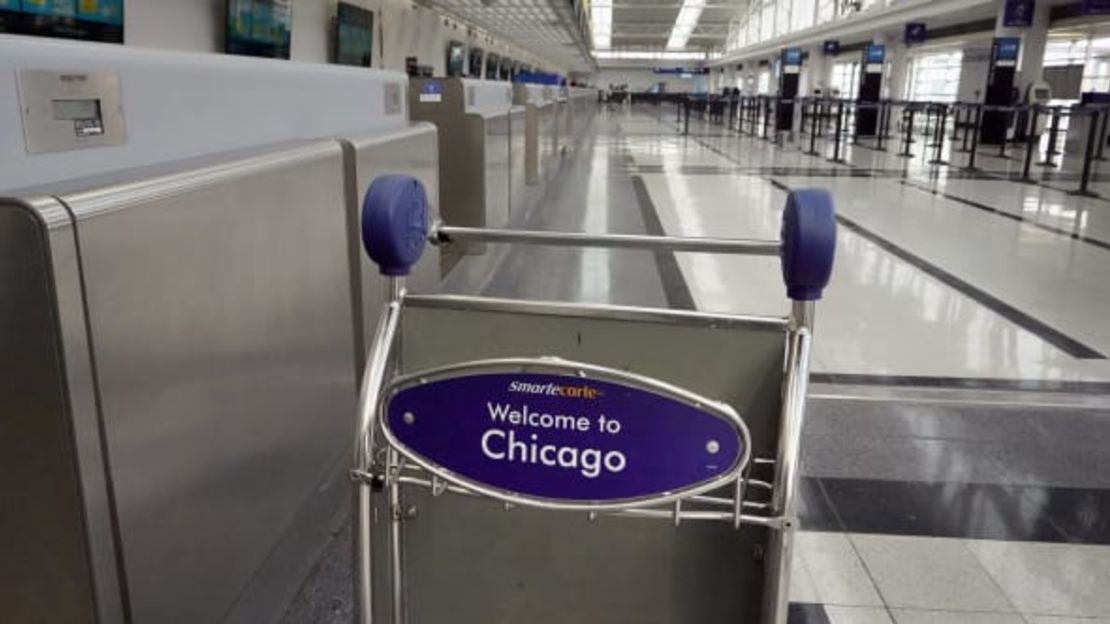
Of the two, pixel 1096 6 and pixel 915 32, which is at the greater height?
pixel 915 32

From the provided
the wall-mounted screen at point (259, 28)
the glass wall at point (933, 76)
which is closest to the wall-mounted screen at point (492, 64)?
the glass wall at point (933, 76)

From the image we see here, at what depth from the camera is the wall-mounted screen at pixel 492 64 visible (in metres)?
28.0

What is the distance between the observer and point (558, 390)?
3.25 ft

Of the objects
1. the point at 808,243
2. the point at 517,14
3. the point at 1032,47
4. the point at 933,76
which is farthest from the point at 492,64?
the point at 808,243

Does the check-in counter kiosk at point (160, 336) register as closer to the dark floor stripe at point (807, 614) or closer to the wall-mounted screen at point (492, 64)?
the dark floor stripe at point (807, 614)

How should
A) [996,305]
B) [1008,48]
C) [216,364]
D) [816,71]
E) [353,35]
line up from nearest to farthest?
[216,364] → [996,305] → [353,35] → [1008,48] → [816,71]

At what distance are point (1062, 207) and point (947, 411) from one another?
6447mm

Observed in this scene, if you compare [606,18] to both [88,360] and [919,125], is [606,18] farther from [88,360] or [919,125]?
[88,360]

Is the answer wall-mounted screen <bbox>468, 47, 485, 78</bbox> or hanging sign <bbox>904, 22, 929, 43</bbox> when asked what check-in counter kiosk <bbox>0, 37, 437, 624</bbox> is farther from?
wall-mounted screen <bbox>468, 47, 485, 78</bbox>

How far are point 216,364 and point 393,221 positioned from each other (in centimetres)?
49

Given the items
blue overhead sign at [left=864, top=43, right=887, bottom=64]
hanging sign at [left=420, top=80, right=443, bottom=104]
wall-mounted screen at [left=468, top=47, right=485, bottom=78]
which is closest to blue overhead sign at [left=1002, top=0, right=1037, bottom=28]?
blue overhead sign at [left=864, top=43, right=887, bottom=64]

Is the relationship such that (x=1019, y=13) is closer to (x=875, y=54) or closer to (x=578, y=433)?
(x=875, y=54)

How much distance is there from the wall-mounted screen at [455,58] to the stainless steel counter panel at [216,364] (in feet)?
62.3

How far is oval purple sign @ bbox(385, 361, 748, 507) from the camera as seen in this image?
981 millimetres
